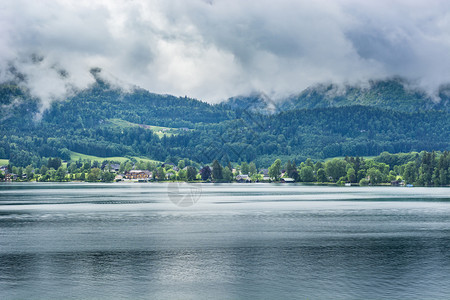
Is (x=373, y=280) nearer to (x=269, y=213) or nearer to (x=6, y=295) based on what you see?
(x=6, y=295)

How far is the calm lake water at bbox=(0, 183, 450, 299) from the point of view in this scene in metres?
44.8

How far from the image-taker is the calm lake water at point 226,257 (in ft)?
147

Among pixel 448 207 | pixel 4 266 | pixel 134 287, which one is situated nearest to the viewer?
pixel 134 287

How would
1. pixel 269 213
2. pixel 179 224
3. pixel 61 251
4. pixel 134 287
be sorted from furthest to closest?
1. pixel 269 213
2. pixel 179 224
3. pixel 61 251
4. pixel 134 287

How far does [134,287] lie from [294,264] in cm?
1713

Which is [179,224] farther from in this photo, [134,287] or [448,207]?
[448,207]

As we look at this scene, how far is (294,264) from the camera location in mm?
55031

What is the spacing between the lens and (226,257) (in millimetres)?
59250

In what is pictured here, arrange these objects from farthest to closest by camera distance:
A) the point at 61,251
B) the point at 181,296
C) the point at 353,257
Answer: the point at 61,251, the point at 353,257, the point at 181,296

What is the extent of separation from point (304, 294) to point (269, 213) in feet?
219

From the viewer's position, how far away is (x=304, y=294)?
4312cm

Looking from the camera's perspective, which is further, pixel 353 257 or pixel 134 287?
pixel 353 257

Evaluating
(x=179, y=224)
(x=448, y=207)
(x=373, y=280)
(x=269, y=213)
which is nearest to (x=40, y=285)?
(x=373, y=280)

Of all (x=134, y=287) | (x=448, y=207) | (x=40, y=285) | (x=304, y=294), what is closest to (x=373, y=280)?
(x=304, y=294)
